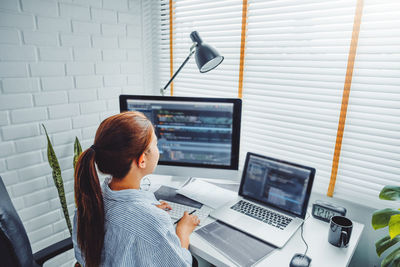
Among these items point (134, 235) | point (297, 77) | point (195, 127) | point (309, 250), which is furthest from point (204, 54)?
point (309, 250)

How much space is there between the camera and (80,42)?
1.79 meters

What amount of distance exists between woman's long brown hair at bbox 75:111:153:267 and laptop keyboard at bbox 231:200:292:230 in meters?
0.66

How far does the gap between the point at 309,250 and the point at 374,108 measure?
78 centimetres

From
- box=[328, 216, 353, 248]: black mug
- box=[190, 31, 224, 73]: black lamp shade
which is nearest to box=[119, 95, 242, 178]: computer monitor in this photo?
box=[190, 31, 224, 73]: black lamp shade

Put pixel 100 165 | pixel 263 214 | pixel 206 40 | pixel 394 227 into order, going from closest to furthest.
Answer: pixel 394 227 → pixel 100 165 → pixel 263 214 → pixel 206 40

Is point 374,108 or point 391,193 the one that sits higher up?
point 374,108

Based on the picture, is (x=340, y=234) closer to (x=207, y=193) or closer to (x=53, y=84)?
(x=207, y=193)

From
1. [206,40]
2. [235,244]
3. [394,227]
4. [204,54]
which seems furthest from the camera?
[206,40]

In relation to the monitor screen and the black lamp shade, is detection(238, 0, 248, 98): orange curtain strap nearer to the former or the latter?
the black lamp shade

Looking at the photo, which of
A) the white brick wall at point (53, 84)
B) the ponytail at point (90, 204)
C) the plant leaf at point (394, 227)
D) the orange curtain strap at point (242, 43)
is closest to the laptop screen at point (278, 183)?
the plant leaf at point (394, 227)

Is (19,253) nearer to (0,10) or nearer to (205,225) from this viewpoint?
(205,225)

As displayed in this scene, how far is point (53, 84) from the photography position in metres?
1.69

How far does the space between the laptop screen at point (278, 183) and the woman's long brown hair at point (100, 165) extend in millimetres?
685

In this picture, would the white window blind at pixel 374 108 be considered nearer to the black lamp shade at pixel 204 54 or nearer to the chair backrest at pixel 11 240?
the black lamp shade at pixel 204 54
